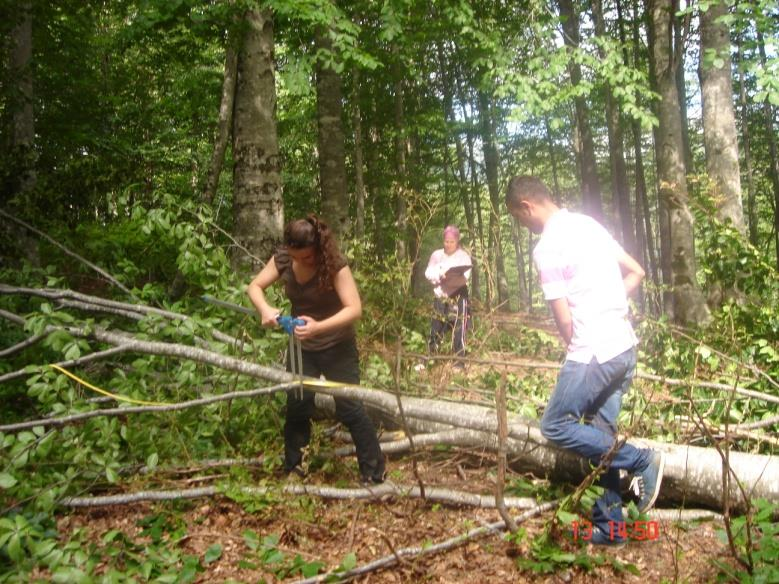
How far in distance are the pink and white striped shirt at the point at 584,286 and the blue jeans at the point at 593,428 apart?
6cm

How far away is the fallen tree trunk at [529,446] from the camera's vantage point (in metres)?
3.41

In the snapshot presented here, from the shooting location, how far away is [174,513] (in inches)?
147

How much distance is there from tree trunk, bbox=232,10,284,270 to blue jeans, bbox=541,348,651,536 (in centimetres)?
396

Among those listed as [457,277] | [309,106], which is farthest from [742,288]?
[309,106]

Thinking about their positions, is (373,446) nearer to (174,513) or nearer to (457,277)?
(174,513)

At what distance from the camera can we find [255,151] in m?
6.55

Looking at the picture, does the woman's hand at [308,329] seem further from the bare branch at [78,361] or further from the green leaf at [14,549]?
the green leaf at [14,549]

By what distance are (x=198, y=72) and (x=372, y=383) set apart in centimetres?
975

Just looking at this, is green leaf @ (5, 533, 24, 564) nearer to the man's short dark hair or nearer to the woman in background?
the man's short dark hair

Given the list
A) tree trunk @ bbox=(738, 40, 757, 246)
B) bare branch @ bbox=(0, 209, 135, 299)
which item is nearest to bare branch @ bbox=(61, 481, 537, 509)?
bare branch @ bbox=(0, 209, 135, 299)

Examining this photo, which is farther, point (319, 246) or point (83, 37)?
point (83, 37)

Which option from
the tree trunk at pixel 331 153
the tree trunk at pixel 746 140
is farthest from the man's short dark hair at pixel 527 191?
the tree trunk at pixel 746 140

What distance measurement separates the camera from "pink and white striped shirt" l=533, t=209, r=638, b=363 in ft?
10.6

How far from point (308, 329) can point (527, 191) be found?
154cm
